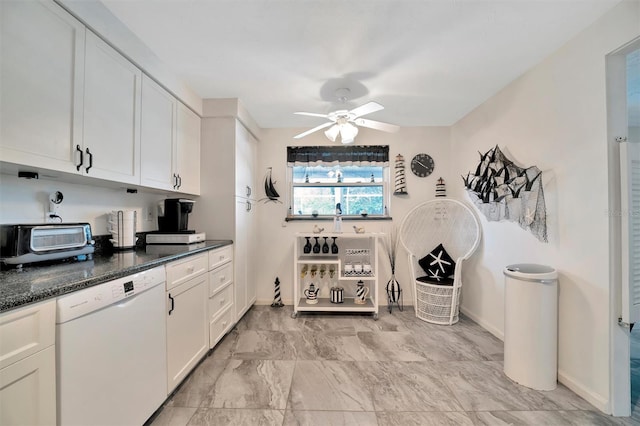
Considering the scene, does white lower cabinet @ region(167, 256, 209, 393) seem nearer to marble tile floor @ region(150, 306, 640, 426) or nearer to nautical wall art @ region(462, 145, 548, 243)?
marble tile floor @ region(150, 306, 640, 426)

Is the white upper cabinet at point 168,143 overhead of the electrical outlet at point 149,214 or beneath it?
overhead

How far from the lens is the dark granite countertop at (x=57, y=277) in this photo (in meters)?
0.85

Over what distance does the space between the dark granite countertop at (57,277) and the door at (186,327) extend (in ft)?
1.01

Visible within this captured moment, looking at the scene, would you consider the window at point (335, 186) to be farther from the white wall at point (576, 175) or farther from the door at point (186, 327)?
the door at point (186, 327)

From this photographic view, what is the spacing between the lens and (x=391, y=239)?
329cm

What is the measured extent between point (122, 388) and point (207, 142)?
208 centimetres

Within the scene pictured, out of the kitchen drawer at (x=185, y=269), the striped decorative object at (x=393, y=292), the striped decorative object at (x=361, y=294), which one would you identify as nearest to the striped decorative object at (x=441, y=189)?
the striped decorative object at (x=393, y=292)

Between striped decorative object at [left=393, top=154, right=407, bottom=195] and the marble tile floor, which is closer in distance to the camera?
the marble tile floor

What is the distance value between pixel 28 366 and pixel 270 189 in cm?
260

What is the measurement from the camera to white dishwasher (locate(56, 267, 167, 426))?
0.96 metres

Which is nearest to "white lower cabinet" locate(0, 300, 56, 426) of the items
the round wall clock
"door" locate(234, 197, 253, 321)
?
"door" locate(234, 197, 253, 321)

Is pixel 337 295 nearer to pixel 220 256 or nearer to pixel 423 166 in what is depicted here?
pixel 220 256

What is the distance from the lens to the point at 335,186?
11.4 feet

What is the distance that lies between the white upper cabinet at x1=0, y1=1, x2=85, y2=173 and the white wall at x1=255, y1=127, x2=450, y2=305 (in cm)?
211
